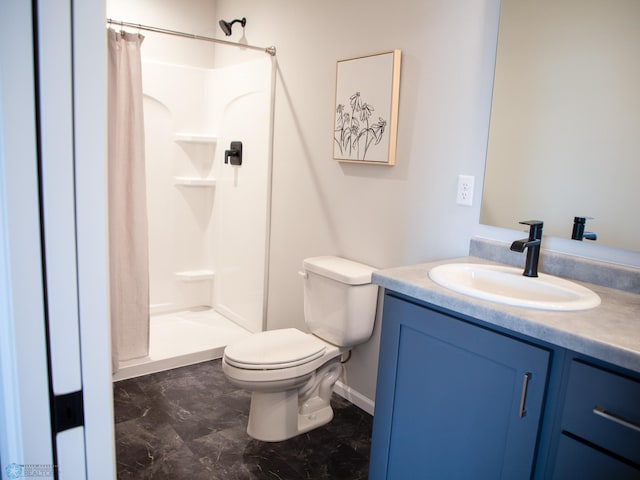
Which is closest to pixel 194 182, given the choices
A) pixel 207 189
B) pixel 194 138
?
pixel 207 189

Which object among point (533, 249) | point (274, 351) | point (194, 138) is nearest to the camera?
point (533, 249)

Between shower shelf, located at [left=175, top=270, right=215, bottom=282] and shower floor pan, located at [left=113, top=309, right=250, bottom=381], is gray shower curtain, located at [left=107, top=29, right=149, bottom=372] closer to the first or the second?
shower floor pan, located at [left=113, top=309, right=250, bottom=381]

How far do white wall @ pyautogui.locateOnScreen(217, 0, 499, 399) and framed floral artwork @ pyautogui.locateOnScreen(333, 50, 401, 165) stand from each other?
54 mm

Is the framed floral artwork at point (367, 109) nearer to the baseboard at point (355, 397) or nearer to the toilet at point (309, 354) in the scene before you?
the toilet at point (309, 354)

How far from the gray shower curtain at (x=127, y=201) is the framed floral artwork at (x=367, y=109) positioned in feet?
3.66

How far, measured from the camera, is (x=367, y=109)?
7.69 ft

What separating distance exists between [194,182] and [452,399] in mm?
2821

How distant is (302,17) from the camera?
9.13ft

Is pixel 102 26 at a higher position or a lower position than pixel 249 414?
higher

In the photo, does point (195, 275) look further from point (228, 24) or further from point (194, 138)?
point (228, 24)

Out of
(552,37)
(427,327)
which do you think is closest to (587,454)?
(427,327)

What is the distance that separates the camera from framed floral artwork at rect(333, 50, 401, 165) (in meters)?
2.24

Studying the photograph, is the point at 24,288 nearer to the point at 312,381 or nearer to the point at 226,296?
the point at 312,381

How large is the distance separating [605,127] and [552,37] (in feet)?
1.28
